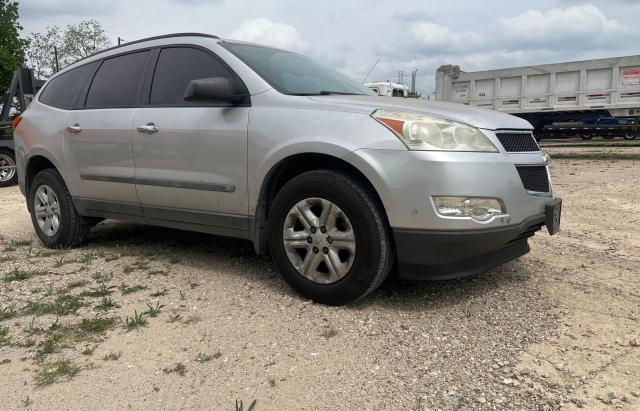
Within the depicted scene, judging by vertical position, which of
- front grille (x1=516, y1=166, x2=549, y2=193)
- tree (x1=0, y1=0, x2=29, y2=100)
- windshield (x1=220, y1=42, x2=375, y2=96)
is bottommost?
front grille (x1=516, y1=166, x2=549, y2=193)

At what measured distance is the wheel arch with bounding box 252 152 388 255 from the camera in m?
3.26

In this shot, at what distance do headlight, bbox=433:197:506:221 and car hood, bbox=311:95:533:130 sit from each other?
18.4 inches

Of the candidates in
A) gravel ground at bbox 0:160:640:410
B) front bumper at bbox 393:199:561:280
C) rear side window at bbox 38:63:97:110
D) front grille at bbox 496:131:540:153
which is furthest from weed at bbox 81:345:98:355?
rear side window at bbox 38:63:97:110

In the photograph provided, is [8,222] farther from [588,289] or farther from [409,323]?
[588,289]

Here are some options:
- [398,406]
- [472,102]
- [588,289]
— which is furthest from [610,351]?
[472,102]

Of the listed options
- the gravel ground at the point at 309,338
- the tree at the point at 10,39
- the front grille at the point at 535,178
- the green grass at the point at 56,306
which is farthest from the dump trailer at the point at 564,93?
the tree at the point at 10,39

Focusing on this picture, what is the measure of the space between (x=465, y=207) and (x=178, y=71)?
2485mm

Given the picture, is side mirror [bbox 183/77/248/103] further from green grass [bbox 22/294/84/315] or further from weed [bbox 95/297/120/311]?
green grass [bbox 22/294/84/315]

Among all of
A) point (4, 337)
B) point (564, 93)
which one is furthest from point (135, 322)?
point (564, 93)

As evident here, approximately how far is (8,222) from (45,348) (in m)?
4.73

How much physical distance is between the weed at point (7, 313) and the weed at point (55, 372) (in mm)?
840

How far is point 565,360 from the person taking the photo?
263 centimetres

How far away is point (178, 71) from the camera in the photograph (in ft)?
13.6

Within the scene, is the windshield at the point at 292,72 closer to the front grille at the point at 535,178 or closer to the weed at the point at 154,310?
the front grille at the point at 535,178
